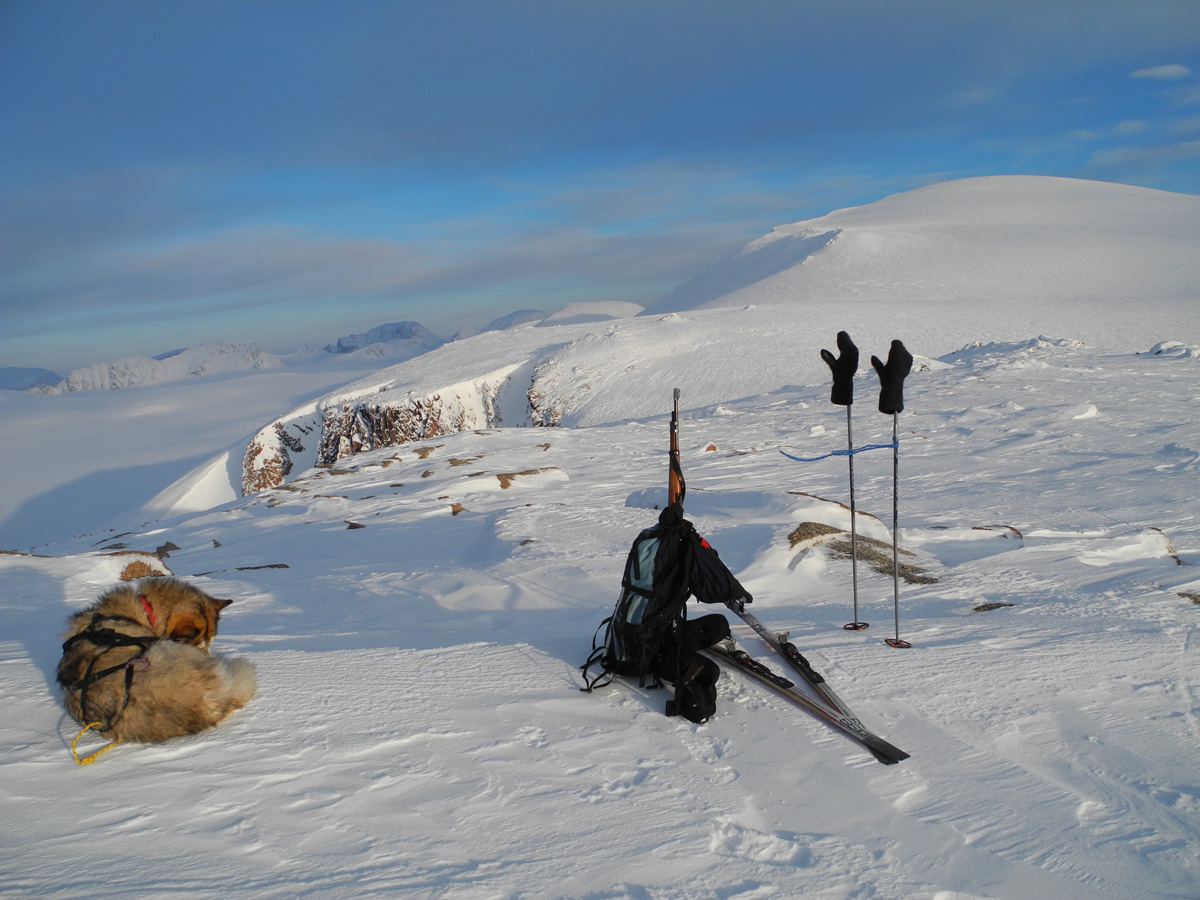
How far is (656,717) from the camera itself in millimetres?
3051

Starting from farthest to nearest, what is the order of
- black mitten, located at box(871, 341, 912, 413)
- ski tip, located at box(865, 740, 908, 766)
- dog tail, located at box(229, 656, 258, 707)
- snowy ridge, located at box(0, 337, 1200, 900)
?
black mitten, located at box(871, 341, 912, 413), dog tail, located at box(229, 656, 258, 707), ski tip, located at box(865, 740, 908, 766), snowy ridge, located at box(0, 337, 1200, 900)

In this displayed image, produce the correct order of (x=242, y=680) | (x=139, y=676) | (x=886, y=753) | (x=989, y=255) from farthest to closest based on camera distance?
(x=989, y=255)
(x=242, y=680)
(x=886, y=753)
(x=139, y=676)

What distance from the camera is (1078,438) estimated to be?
10781 millimetres

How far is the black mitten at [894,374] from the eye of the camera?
3.62 m

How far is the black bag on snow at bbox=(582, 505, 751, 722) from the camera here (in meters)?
3.09

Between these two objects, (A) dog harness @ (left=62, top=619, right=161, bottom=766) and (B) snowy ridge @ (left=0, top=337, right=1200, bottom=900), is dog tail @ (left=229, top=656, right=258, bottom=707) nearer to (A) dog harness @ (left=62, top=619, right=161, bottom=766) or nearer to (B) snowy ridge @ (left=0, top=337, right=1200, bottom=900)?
(B) snowy ridge @ (left=0, top=337, right=1200, bottom=900)

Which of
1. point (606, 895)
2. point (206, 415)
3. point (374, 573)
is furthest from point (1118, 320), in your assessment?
point (206, 415)

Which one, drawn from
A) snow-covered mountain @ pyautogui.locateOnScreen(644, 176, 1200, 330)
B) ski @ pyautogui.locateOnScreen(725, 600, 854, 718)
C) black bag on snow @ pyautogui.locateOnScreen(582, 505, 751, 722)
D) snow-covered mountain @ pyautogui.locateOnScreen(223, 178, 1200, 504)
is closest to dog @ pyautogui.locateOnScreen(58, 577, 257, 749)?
black bag on snow @ pyautogui.locateOnScreen(582, 505, 751, 722)

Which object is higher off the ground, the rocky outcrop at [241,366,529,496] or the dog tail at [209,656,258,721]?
the rocky outcrop at [241,366,529,496]

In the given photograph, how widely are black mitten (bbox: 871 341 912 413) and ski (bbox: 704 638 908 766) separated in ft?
4.76

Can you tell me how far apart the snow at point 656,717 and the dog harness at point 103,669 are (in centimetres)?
10

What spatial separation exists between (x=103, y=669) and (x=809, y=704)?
9.12 feet

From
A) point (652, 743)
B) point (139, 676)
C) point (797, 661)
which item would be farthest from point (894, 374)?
point (139, 676)

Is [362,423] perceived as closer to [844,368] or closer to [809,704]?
[844,368]
